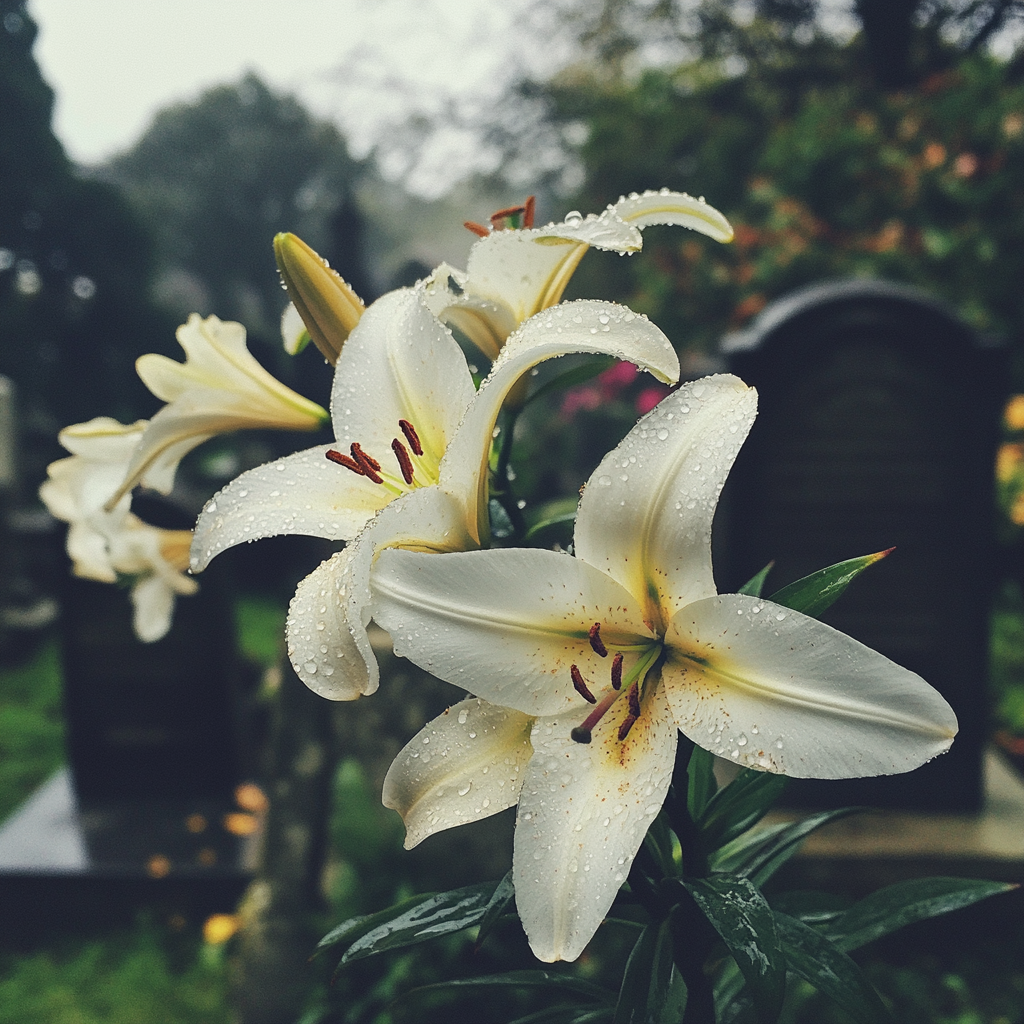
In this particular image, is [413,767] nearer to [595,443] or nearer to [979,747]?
[979,747]

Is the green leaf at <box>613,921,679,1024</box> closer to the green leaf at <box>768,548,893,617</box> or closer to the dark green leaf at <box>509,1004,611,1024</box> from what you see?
the dark green leaf at <box>509,1004,611,1024</box>

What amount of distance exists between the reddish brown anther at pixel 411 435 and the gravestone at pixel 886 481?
2086mm

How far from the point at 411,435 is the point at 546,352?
6.6 inches

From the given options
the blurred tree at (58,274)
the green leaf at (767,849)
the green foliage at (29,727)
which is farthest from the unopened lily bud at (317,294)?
the blurred tree at (58,274)

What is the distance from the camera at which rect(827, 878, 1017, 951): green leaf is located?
808 mm

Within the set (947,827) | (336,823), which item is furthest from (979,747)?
(336,823)

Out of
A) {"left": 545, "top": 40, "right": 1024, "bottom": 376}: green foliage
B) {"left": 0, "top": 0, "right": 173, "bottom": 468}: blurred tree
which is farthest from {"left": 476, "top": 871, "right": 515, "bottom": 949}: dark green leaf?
{"left": 0, "top": 0, "right": 173, "bottom": 468}: blurred tree

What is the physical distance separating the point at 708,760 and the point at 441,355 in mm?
466

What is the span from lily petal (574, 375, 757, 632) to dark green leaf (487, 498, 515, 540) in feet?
0.64

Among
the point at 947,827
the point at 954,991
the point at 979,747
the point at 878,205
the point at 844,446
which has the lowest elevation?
the point at 954,991

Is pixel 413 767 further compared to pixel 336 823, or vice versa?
pixel 336 823

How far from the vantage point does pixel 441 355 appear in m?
0.65

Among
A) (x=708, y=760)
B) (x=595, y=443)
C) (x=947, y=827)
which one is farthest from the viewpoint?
(x=595, y=443)

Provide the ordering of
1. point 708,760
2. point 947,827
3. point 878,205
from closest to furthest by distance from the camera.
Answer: point 708,760 < point 947,827 < point 878,205
